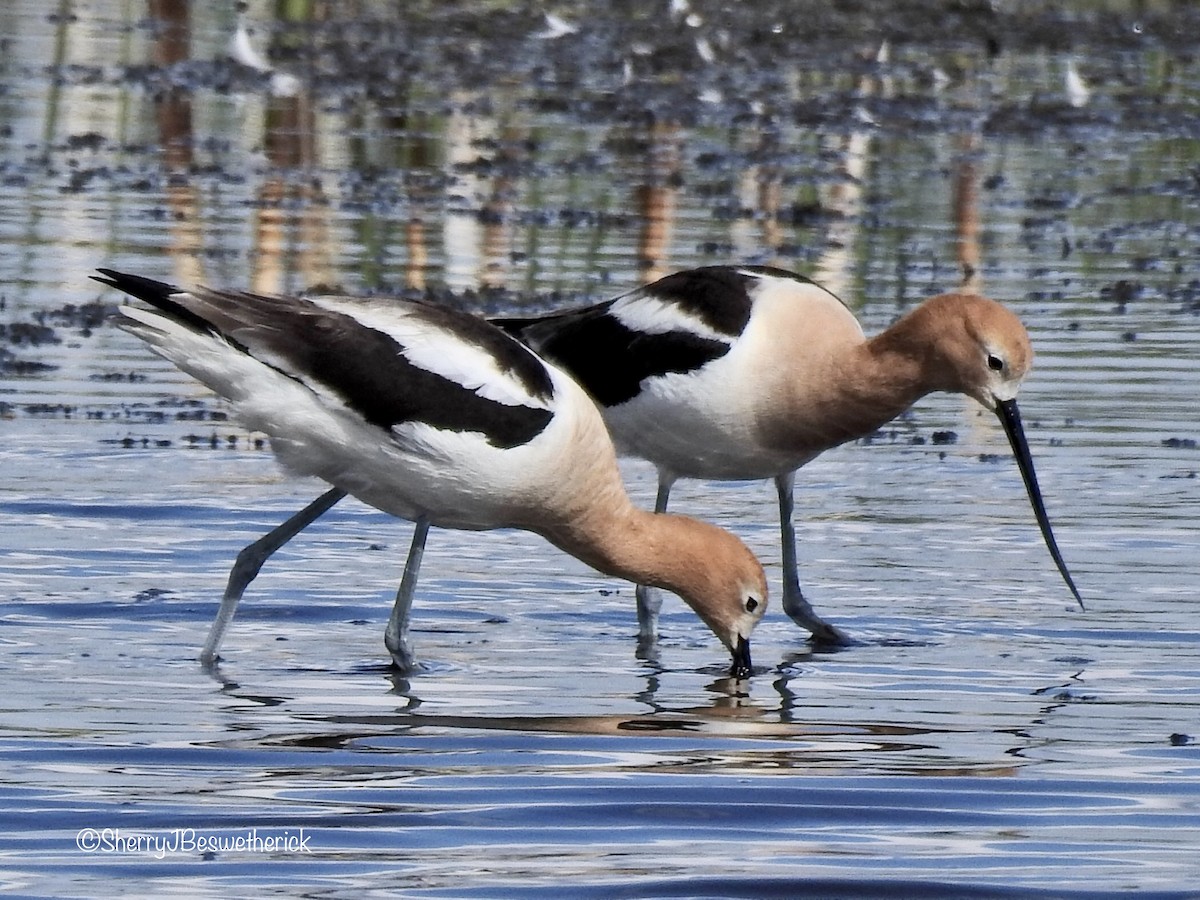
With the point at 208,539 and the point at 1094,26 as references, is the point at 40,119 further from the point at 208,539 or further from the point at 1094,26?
the point at 1094,26

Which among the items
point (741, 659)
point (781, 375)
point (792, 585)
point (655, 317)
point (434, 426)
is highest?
point (655, 317)

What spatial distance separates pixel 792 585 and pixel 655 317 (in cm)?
91

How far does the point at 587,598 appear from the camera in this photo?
26.5 feet

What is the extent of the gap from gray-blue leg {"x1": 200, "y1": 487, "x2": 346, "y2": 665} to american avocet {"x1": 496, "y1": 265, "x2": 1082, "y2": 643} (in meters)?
0.95

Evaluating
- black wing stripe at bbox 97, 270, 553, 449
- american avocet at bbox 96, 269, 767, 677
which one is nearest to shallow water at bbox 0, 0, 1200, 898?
american avocet at bbox 96, 269, 767, 677

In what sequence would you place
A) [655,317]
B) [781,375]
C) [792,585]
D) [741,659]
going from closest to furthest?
[741,659] < [781,375] < [792,585] < [655,317]

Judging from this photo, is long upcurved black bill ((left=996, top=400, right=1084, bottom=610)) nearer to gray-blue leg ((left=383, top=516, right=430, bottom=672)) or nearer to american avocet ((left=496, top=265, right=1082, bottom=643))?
american avocet ((left=496, top=265, right=1082, bottom=643))

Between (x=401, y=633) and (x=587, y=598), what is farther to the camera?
(x=587, y=598)

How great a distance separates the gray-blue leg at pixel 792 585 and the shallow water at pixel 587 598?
0.12 m

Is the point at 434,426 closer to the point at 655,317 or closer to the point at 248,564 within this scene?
the point at 248,564

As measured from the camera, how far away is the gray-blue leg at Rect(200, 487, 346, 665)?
7.09m
